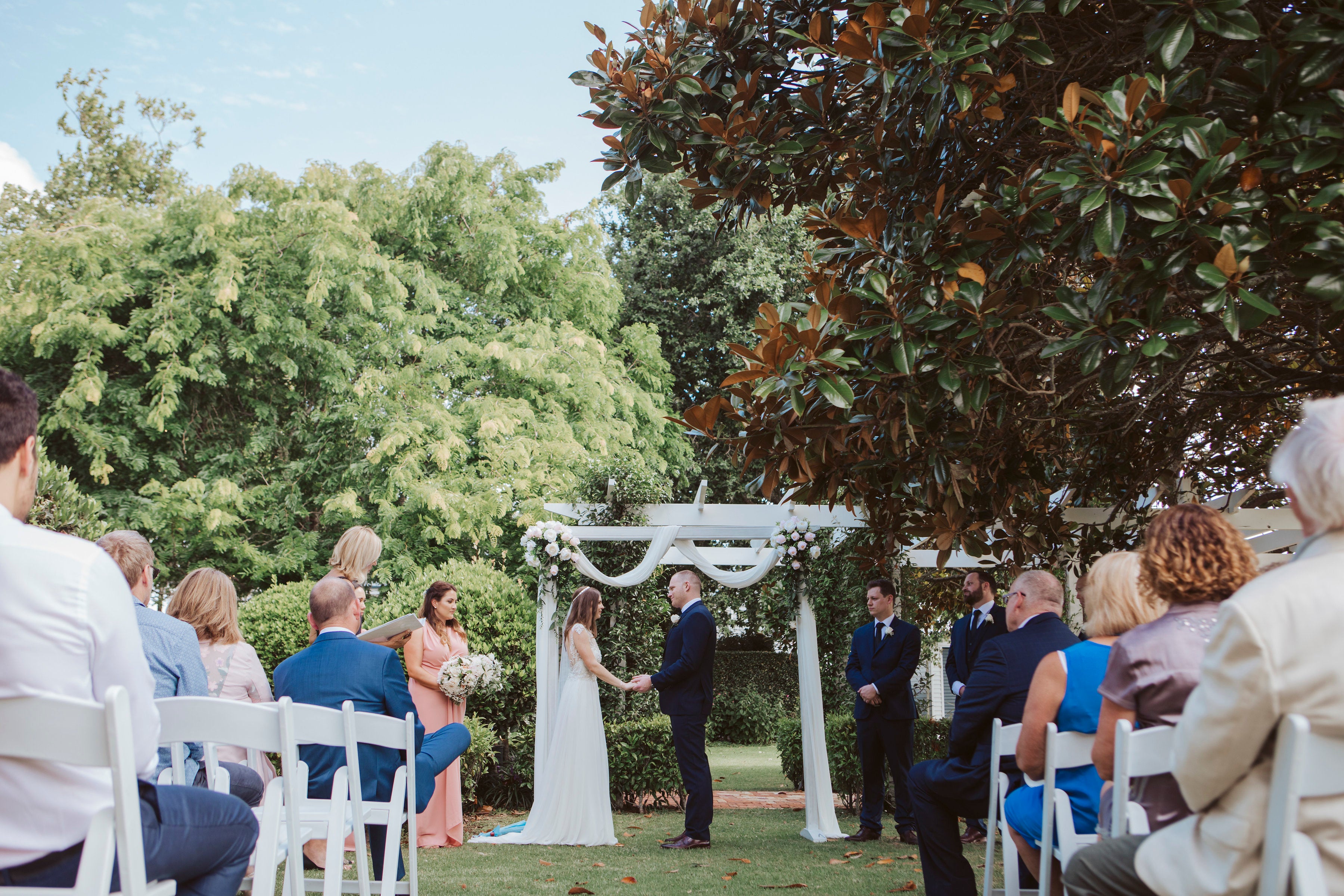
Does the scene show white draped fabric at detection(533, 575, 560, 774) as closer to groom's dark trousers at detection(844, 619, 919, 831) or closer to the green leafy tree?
groom's dark trousers at detection(844, 619, 919, 831)

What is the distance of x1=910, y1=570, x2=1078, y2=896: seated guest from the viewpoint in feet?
15.0

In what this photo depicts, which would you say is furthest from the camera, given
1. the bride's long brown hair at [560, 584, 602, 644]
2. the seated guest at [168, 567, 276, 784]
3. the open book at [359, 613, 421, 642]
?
the bride's long brown hair at [560, 584, 602, 644]

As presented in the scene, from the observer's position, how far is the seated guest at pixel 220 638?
5242mm

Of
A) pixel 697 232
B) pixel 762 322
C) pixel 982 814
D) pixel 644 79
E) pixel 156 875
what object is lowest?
pixel 982 814

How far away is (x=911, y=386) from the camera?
401 centimetres

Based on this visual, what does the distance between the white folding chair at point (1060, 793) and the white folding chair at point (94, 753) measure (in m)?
2.80

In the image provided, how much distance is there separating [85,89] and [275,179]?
845cm

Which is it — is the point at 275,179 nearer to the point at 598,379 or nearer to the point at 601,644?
the point at 598,379

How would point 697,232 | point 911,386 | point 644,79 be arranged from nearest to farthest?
point 911,386
point 644,79
point 697,232

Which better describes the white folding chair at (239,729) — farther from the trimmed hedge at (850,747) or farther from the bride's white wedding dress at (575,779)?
the trimmed hedge at (850,747)

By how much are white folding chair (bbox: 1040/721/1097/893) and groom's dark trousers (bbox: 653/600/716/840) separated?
4.32 metres

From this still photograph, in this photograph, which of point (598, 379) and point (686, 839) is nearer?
point (686, 839)

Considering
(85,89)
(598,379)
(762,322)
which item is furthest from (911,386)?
(85,89)

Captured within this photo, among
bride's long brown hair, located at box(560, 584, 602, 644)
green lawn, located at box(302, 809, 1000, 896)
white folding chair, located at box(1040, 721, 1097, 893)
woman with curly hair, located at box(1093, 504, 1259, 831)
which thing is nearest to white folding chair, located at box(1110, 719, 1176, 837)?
woman with curly hair, located at box(1093, 504, 1259, 831)
